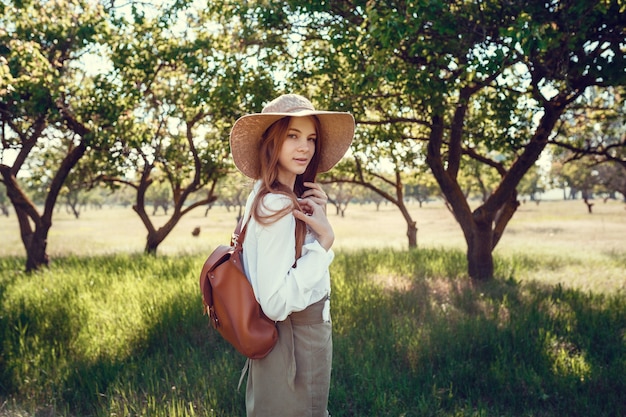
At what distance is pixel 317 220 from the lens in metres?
1.99

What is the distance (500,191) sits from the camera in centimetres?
836

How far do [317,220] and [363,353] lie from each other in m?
3.32

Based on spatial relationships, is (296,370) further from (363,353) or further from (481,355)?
(481,355)

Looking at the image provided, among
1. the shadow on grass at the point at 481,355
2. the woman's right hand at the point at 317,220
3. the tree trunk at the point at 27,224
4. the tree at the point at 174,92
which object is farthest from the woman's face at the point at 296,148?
the tree trunk at the point at 27,224

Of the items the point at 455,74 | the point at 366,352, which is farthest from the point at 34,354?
the point at 455,74

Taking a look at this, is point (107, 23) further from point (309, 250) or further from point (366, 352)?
point (309, 250)

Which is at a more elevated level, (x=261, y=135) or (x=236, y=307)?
(x=261, y=135)

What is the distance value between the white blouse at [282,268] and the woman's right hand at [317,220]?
6 cm

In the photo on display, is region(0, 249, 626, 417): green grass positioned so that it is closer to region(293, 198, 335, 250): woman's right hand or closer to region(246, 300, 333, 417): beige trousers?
region(246, 300, 333, 417): beige trousers

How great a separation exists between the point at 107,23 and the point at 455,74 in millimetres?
7418

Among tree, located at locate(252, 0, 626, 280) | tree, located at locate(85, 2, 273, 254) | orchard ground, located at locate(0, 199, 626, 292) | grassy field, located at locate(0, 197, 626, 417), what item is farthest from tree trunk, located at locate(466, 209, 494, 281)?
tree, located at locate(85, 2, 273, 254)

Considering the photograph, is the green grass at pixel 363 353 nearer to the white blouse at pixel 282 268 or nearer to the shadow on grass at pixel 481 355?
the shadow on grass at pixel 481 355

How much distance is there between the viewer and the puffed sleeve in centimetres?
185

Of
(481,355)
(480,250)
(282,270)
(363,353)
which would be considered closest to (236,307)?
(282,270)
